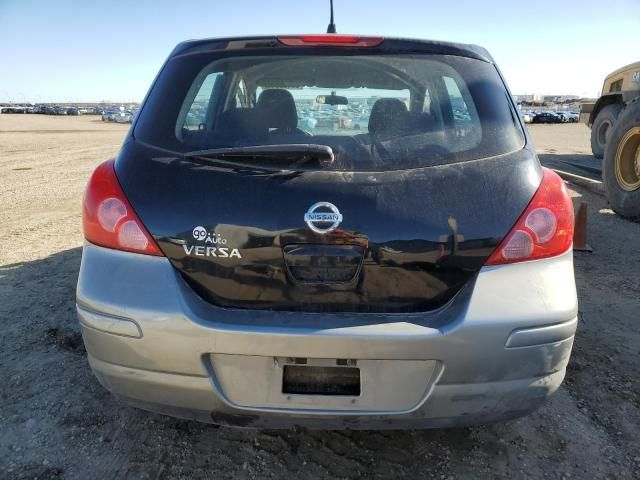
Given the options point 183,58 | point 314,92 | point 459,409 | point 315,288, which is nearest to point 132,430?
point 315,288

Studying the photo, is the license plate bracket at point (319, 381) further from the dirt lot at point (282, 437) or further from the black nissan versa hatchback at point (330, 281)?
the dirt lot at point (282, 437)

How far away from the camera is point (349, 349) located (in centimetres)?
164

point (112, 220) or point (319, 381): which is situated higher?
point (112, 220)

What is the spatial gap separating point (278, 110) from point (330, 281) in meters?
0.80

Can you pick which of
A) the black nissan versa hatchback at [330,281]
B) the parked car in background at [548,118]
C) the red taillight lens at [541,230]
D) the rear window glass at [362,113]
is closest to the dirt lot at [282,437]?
the black nissan versa hatchback at [330,281]

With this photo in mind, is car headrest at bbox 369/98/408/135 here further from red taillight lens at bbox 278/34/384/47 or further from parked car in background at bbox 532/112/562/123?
parked car in background at bbox 532/112/562/123

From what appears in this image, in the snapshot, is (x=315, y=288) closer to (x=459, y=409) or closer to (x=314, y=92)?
(x=459, y=409)

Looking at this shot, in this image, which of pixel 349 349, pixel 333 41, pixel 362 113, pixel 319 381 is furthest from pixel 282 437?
pixel 333 41

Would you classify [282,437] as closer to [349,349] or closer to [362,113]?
[349,349]

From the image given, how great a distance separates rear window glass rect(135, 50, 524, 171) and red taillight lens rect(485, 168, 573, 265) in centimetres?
23

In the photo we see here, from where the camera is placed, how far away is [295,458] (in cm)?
216

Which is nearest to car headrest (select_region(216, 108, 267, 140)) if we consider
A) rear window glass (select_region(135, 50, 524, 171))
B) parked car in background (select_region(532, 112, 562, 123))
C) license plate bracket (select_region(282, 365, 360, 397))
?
rear window glass (select_region(135, 50, 524, 171))

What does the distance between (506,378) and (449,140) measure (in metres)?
0.88

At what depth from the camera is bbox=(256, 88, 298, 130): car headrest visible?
2008mm
